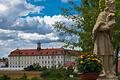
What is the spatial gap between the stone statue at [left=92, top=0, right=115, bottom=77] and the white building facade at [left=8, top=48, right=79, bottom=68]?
15911 cm

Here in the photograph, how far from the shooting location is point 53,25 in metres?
41.2

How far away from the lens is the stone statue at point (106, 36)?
48.3ft

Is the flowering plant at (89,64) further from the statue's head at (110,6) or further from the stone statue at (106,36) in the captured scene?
the statue's head at (110,6)

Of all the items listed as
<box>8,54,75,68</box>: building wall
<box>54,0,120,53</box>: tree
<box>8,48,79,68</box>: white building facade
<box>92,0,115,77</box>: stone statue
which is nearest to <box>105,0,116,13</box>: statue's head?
<box>92,0,115,77</box>: stone statue

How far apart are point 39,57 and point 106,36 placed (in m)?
174

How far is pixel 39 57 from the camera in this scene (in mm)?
188125

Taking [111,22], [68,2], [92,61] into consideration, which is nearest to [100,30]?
[111,22]

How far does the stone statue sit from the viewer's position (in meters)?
14.7

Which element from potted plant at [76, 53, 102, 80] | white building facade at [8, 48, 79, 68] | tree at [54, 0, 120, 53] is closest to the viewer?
potted plant at [76, 53, 102, 80]

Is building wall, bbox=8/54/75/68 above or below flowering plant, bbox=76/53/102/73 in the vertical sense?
above

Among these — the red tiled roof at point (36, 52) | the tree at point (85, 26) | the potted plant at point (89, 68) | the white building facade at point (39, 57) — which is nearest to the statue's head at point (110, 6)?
the potted plant at point (89, 68)

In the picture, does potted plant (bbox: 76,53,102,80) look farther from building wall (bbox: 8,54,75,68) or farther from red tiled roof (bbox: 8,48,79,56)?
red tiled roof (bbox: 8,48,79,56)

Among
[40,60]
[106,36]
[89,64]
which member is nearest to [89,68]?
Answer: [89,64]

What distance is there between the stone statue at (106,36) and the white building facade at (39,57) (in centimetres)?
15911
